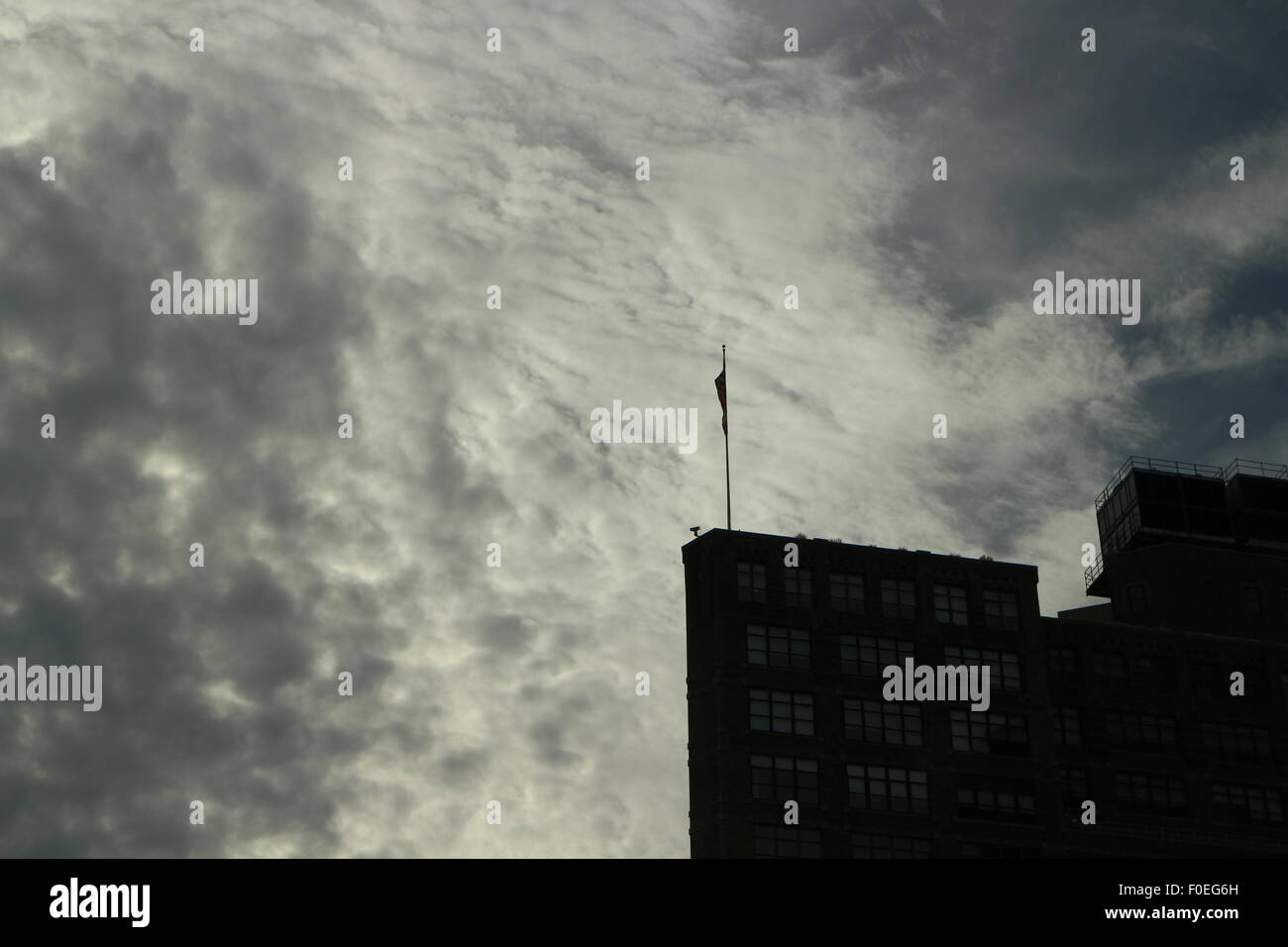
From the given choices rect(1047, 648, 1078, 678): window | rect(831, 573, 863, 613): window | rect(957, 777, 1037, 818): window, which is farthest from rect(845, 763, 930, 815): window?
rect(1047, 648, 1078, 678): window

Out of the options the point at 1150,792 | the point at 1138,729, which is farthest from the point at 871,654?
the point at 1150,792

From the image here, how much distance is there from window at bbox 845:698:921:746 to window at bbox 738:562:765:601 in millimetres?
8205

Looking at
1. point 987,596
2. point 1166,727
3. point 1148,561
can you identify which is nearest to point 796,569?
point 987,596

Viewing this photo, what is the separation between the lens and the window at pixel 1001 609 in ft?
300

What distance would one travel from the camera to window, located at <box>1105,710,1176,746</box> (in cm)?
9450

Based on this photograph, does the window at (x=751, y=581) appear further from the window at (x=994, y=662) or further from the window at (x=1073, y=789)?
the window at (x=1073, y=789)

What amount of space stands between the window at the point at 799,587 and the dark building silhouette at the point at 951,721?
0.35 feet

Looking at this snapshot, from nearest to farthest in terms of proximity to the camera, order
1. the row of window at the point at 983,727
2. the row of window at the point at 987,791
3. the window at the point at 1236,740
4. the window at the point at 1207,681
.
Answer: the row of window at the point at 987,791 → the row of window at the point at 983,727 → the window at the point at 1236,740 → the window at the point at 1207,681

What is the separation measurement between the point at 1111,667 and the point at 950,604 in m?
13.7

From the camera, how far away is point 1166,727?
95.5m

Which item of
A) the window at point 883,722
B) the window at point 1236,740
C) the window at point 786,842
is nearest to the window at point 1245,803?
the window at point 1236,740

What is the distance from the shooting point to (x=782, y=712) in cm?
8400

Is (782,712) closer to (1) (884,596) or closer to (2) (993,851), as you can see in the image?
(1) (884,596)
